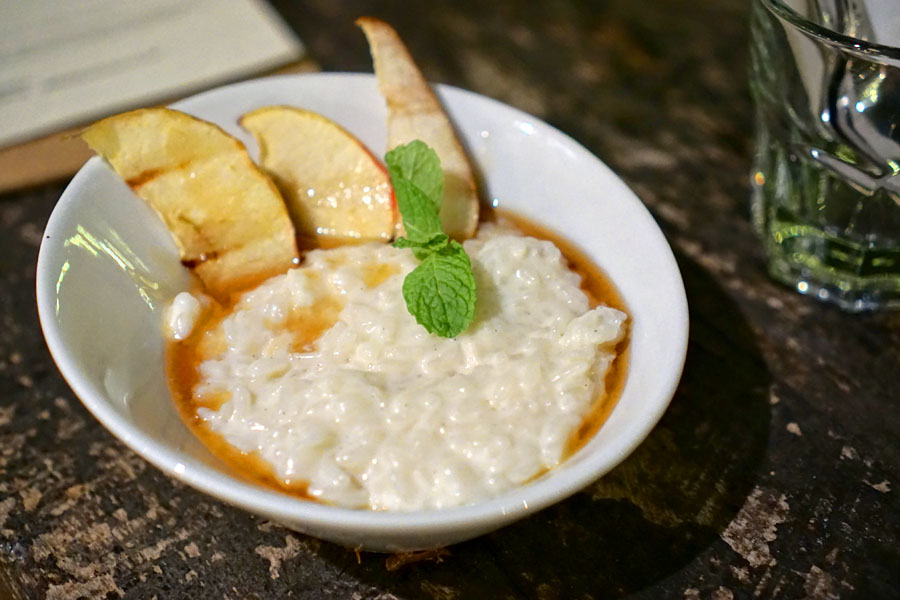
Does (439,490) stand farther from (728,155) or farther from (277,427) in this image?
(728,155)

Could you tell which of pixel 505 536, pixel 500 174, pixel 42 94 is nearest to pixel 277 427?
pixel 505 536

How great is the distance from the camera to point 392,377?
1.45 m

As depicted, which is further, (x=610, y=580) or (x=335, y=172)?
(x=335, y=172)

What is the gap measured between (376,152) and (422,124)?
0.15m

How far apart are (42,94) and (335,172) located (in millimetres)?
1226

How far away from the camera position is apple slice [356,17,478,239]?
1816mm

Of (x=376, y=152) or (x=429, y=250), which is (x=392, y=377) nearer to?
(x=429, y=250)

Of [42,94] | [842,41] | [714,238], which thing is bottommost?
[714,238]

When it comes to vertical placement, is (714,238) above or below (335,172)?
below

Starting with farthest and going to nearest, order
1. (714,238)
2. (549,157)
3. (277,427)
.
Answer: (714,238) < (549,157) < (277,427)

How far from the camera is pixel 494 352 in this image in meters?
1.46

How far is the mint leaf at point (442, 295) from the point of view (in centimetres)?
147

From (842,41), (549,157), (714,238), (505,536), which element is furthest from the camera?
(714,238)

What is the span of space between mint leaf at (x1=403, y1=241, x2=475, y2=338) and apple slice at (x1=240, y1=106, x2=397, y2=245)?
1.06ft
